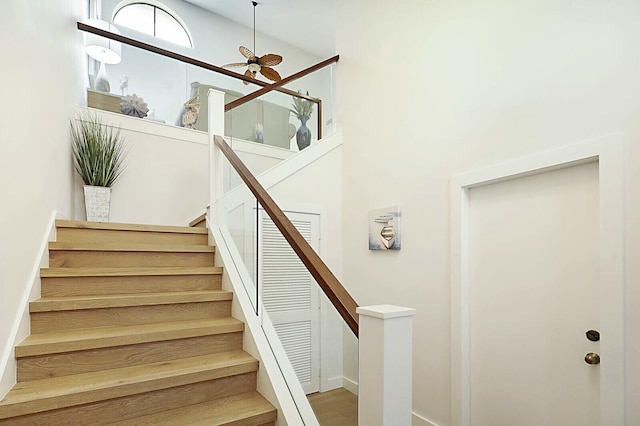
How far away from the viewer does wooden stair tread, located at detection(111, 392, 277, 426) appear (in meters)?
1.60

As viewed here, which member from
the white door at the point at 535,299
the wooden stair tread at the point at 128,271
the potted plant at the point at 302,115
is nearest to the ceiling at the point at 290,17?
the potted plant at the point at 302,115

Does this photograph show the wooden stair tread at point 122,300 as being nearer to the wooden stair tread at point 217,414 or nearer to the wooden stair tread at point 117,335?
the wooden stair tread at point 117,335

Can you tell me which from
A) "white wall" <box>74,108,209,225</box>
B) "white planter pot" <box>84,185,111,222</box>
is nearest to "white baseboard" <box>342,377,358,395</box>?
"white planter pot" <box>84,185,111,222</box>

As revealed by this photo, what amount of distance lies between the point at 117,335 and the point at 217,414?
624 millimetres

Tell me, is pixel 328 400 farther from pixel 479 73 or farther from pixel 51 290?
pixel 479 73

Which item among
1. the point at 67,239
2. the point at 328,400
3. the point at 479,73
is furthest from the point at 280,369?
the point at 479,73

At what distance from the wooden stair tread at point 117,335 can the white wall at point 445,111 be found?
5.08 ft

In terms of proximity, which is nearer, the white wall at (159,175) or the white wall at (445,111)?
the white wall at (445,111)

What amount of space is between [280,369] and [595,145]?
200 cm

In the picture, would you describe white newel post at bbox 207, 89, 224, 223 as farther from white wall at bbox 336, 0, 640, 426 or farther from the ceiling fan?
the ceiling fan

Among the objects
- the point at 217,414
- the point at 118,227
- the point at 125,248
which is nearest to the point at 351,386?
the point at 217,414

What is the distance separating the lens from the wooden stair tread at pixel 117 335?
1645 millimetres

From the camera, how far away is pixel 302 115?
4043 millimetres

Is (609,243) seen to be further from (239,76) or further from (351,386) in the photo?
(239,76)
